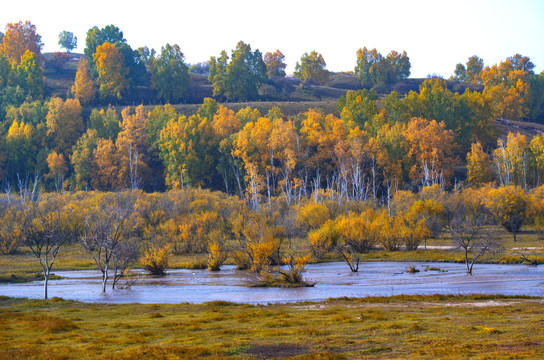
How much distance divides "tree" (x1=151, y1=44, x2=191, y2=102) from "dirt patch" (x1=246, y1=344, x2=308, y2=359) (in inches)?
5267

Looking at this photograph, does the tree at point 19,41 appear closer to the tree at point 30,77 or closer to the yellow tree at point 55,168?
the tree at point 30,77

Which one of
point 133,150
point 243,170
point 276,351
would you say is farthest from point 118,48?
point 276,351

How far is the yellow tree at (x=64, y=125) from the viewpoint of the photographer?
11689 cm

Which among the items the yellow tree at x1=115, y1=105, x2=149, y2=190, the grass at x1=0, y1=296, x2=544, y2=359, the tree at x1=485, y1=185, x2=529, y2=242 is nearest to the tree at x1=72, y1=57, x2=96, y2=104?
the yellow tree at x1=115, y1=105, x2=149, y2=190

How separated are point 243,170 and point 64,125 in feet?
140

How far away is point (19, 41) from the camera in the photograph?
169125 millimetres

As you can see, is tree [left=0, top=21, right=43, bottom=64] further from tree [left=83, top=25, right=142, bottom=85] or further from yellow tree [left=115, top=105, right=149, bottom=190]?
yellow tree [left=115, top=105, right=149, bottom=190]

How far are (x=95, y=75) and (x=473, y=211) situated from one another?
11020 cm

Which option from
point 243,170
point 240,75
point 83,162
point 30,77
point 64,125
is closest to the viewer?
point 243,170

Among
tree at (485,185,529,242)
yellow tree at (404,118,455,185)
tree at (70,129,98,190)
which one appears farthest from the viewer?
tree at (70,129,98,190)

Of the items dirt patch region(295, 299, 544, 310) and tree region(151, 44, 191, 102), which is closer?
dirt patch region(295, 299, 544, 310)

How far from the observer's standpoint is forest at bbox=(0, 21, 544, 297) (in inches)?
2489

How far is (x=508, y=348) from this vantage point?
18594 mm

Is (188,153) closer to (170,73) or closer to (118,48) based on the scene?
(170,73)
